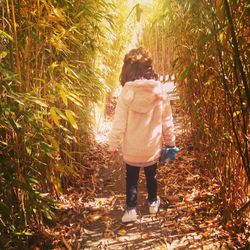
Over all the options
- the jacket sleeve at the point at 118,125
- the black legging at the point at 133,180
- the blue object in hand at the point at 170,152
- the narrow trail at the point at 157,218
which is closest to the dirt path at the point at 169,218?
the narrow trail at the point at 157,218

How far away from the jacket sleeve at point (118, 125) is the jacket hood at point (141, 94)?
1.8 inches

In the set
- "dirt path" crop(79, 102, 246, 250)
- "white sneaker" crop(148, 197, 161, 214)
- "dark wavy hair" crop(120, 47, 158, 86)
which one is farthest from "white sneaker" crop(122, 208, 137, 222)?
"dark wavy hair" crop(120, 47, 158, 86)

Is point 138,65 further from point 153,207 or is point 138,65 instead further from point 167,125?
point 153,207

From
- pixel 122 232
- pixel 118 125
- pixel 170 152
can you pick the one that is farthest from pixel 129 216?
pixel 118 125

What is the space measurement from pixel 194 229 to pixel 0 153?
4.00ft

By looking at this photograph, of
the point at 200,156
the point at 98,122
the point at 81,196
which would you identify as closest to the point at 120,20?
the point at 98,122

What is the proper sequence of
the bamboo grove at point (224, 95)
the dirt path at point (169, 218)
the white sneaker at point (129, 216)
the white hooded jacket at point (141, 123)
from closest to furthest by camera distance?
the bamboo grove at point (224, 95) < the dirt path at point (169, 218) < the white hooded jacket at point (141, 123) < the white sneaker at point (129, 216)

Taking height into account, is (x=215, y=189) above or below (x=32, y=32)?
below

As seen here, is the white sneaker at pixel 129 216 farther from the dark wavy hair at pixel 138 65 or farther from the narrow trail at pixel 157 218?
the dark wavy hair at pixel 138 65

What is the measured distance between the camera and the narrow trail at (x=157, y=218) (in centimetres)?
202

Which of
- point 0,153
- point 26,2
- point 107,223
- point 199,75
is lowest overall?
point 107,223

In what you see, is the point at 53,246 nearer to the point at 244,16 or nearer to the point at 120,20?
the point at 244,16

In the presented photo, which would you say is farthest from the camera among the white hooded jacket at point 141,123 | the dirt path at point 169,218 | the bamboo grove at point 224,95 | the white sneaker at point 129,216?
the white sneaker at point 129,216

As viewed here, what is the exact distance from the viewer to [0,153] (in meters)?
1.74
